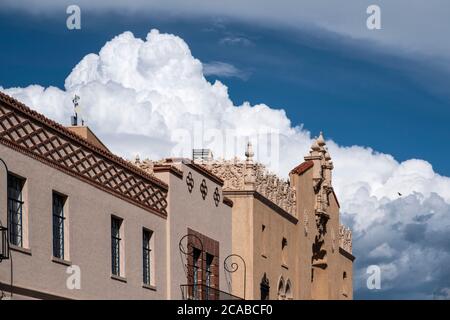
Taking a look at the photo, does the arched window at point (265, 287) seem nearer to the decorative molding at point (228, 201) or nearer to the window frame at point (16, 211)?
the decorative molding at point (228, 201)

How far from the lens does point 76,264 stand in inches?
1371

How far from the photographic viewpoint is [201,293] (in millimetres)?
44594

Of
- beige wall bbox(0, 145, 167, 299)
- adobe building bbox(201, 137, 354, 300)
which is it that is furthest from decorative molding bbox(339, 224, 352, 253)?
beige wall bbox(0, 145, 167, 299)

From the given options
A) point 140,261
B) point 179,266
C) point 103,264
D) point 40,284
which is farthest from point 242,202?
point 40,284

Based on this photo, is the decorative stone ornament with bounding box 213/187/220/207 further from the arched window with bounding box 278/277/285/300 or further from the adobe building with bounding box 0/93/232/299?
the arched window with bounding box 278/277/285/300

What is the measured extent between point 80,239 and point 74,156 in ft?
7.48

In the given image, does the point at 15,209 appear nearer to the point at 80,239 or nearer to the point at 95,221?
the point at 80,239

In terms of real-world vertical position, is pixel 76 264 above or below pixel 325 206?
below

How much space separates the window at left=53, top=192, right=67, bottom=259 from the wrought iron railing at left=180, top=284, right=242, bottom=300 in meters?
9.25

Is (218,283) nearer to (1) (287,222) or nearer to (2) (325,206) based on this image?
(1) (287,222)

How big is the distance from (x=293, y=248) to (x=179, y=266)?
47.5 feet

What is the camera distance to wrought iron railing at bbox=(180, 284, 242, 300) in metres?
43.1

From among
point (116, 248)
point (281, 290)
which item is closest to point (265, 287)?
point (281, 290)

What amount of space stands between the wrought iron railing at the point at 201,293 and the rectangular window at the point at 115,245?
5213 millimetres
